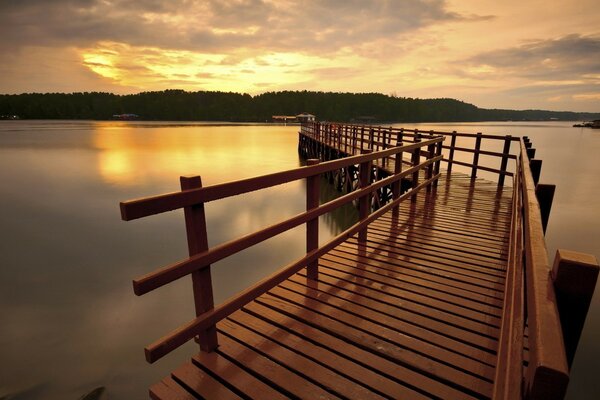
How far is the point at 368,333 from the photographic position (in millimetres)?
2971

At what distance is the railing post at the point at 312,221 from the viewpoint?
347 centimetres

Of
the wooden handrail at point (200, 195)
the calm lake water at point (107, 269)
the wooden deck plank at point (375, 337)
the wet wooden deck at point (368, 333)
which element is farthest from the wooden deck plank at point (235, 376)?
the calm lake water at point (107, 269)

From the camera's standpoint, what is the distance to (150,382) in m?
5.93

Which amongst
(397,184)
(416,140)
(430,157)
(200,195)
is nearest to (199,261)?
(200,195)

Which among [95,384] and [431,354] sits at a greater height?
[431,354]

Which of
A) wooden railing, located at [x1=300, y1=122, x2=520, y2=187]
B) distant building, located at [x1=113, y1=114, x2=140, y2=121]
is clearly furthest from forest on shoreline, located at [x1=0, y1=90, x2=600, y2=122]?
wooden railing, located at [x1=300, y1=122, x2=520, y2=187]

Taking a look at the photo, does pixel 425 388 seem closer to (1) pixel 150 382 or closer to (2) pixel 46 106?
(1) pixel 150 382

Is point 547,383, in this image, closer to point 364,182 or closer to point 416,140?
point 364,182

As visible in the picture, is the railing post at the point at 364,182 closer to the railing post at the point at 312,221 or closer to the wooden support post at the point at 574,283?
the railing post at the point at 312,221

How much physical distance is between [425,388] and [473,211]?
5.44 metres

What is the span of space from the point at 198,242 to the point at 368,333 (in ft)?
5.60

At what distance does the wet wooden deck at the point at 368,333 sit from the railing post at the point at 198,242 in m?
0.44

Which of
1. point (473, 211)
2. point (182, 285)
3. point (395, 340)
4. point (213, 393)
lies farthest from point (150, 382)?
point (473, 211)

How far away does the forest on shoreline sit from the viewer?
149 m
